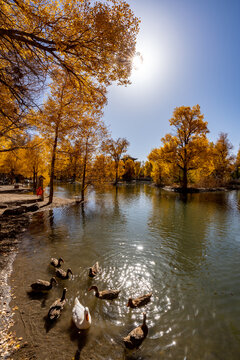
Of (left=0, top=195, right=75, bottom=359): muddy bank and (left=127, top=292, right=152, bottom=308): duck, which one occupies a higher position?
(left=0, top=195, right=75, bottom=359): muddy bank

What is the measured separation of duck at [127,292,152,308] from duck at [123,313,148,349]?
30.1 inches

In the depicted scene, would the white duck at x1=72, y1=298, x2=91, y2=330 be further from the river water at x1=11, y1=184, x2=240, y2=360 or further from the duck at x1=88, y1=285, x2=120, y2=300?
the duck at x1=88, y1=285, x2=120, y2=300

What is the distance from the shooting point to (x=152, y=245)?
877 cm

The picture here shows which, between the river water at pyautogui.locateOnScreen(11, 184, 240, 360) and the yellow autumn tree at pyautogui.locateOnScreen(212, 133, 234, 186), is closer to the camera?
the river water at pyautogui.locateOnScreen(11, 184, 240, 360)

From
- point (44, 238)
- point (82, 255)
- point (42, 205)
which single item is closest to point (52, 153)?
point (42, 205)

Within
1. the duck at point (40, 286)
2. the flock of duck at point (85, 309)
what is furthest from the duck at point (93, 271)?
the duck at point (40, 286)

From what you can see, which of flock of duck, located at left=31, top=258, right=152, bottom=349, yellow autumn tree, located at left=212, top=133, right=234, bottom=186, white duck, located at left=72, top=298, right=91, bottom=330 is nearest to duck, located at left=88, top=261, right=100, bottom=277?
flock of duck, located at left=31, top=258, right=152, bottom=349

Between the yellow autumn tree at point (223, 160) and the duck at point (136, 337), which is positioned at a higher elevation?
the yellow autumn tree at point (223, 160)

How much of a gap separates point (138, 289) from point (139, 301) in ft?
2.43

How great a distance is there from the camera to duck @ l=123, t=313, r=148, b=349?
3.56m

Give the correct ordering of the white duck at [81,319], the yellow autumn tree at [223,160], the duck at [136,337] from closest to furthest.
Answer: the duck at [136,337] < the white duck at [81,319] < the yellow autumn tree at [223,160]

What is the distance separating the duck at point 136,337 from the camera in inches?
140

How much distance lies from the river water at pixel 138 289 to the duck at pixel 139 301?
0.16m

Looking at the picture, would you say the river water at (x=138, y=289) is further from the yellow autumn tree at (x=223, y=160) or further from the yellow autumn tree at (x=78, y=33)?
the yellow autumn tree at (x=223, y=160)
